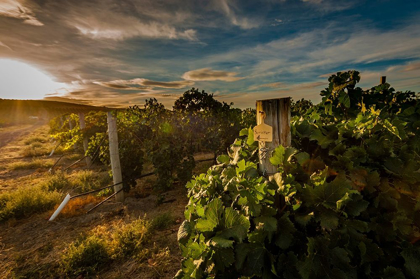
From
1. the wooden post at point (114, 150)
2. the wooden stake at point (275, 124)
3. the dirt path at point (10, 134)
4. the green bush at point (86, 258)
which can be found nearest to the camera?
the wooden stake at point (275, 124)

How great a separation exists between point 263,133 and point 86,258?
3880 mm

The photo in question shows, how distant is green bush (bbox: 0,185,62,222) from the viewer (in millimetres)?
5977

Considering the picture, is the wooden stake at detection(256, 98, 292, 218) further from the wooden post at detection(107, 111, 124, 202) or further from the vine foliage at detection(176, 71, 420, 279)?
the wooden post at detection(107, 111, 124, 202)

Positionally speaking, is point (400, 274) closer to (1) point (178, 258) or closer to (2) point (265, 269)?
(2) point (265, 269)

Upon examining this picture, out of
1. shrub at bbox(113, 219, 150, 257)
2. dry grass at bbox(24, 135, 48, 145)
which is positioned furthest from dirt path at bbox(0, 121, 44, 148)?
shrub at bbox(113, 219, 150, 257)

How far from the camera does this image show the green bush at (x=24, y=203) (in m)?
5.98

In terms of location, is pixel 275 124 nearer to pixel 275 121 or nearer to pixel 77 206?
pixel 275 121

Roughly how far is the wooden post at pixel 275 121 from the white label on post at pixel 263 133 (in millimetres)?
32

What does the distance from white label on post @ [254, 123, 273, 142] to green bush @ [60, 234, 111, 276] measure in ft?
11.8

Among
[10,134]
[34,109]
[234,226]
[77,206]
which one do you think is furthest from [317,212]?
[10,134]

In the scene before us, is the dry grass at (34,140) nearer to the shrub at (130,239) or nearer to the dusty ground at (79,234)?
the dusty ground at (79,234)

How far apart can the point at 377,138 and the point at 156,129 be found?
5909 mm

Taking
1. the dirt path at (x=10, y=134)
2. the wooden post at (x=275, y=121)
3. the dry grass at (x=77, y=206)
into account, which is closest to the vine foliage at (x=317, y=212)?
the wooden post at (x=275, y=121)

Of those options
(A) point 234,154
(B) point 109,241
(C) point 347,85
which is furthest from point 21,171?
(C) point 347,85
